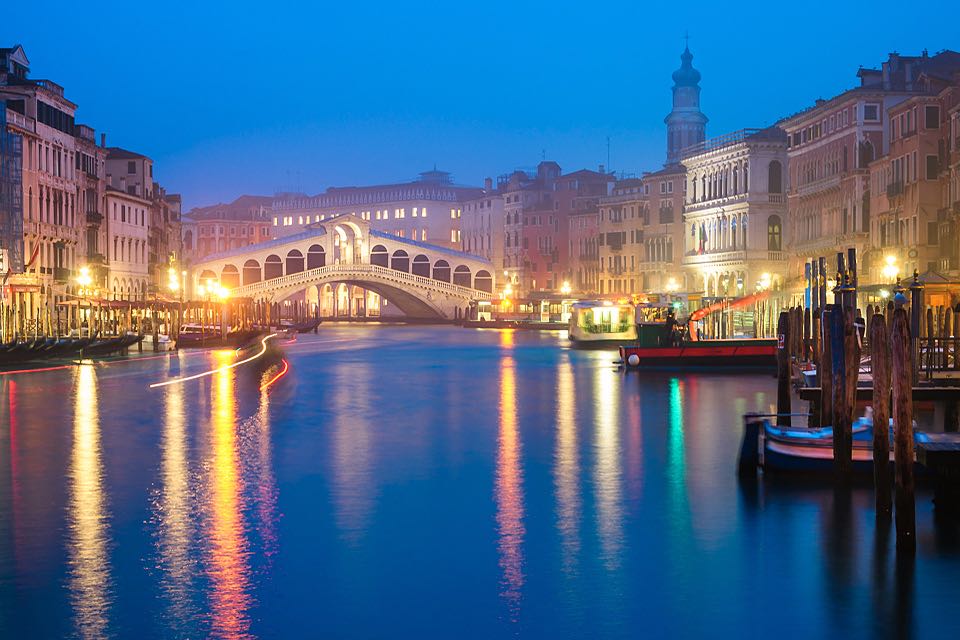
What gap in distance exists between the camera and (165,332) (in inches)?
2454

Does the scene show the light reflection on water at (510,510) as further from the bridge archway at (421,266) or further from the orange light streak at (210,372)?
the bridge archway at (421,266)

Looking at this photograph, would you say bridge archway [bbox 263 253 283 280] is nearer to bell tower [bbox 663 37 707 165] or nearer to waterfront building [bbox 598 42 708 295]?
waterfront building [bbox 598 42 708 295]

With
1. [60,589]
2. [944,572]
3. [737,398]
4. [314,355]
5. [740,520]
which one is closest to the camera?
[60,589]

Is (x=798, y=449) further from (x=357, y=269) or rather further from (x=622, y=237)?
(x=357, y=269)

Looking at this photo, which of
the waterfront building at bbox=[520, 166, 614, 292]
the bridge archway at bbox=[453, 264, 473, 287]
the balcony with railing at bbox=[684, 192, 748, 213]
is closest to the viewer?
the balcony with railing at bbox=[684, 192, 748, 213]

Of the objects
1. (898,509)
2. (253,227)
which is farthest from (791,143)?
(253,227)

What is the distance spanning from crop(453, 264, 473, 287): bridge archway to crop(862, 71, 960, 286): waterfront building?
62075 millimetres

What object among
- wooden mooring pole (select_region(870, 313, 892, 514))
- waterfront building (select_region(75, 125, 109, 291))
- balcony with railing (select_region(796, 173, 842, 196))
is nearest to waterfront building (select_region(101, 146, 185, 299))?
waterfront building (select_region(75, 125, 109, 291))

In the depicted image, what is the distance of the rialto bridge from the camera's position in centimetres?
10719

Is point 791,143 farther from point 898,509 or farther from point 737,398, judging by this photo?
point 898,509

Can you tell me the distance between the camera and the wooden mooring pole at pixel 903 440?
1341cm

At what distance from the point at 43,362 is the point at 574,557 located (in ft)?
114

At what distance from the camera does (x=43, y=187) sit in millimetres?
59125

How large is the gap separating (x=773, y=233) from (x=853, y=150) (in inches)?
744
